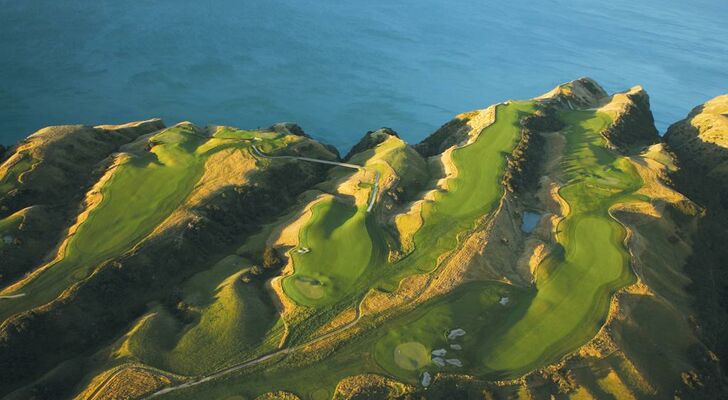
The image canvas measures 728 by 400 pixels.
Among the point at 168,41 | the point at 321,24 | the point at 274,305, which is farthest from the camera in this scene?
the point at 321,24

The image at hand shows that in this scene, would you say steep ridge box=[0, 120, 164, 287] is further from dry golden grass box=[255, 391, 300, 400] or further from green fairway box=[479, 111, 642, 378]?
green fairway box=[479, 111, 642, 378]

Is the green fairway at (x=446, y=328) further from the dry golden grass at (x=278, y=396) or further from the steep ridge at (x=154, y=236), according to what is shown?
the steep ridge at (x=154, y=236)

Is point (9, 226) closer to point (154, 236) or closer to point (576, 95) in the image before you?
point (154, 236)

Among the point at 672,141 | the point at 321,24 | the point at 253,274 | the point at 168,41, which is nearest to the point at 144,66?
the point at 168,41

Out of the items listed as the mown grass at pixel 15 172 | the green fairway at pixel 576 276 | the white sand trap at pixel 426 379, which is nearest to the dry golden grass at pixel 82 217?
the mown grass at pixel 15 172

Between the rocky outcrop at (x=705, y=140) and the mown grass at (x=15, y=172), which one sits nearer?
the mown grass at (x=15, y=172)

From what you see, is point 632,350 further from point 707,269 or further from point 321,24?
point 321,24
